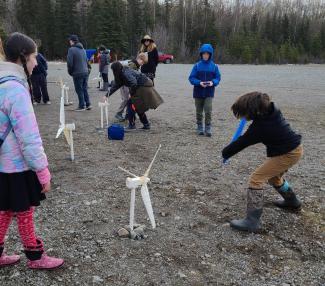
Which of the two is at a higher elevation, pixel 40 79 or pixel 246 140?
pixel 40 79

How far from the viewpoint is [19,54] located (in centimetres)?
290

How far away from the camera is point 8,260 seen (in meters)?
3.40

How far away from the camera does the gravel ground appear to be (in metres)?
3.44

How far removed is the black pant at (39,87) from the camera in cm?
1193

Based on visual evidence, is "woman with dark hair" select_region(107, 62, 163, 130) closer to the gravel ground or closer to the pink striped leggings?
the gravel ground

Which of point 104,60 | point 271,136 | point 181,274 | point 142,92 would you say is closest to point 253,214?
point 271,136

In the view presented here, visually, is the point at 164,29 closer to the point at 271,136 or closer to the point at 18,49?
the point at 271,136

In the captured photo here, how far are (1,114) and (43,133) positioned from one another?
19.6 ft

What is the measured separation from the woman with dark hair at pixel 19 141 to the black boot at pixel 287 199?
288 cm

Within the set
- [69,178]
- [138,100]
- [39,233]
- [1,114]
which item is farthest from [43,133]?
[1,114]

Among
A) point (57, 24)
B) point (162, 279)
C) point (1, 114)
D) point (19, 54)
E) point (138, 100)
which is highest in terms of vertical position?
point (57, 24)

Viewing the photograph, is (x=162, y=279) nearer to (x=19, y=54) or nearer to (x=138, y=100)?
(x=19, y=54)

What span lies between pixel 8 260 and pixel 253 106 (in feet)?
9.05

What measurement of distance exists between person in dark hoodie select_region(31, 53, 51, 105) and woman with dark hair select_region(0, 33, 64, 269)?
9.13 m
